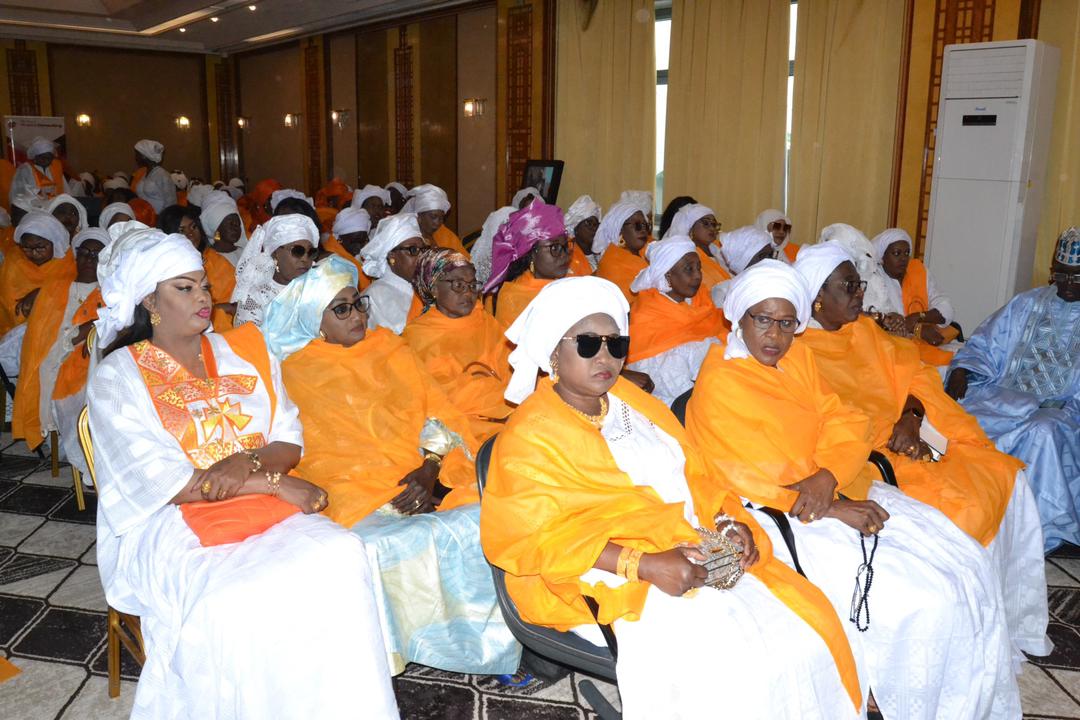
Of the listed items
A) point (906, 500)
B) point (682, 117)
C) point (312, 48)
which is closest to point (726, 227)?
point (682, 117)

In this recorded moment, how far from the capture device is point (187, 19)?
13844 millimetres

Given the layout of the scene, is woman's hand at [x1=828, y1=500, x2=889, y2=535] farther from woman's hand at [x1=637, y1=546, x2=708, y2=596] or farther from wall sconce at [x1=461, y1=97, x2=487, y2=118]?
wall sconce at [x1=461, y1=97, x2=487, y2=118]

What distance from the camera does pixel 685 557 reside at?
222 cm

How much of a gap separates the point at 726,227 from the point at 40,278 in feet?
20.7

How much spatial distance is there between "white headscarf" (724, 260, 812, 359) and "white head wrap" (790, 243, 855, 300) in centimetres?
42

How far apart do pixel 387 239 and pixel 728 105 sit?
5.26 m

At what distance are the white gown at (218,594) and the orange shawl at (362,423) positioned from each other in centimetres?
39

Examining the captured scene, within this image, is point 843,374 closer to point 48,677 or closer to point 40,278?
point 48,677

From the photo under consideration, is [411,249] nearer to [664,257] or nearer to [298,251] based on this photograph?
[298,251]

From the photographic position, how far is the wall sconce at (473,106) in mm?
12156

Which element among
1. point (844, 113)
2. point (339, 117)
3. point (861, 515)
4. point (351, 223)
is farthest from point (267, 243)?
point (339, 117)

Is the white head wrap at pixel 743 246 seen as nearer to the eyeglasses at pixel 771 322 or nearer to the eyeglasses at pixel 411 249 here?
the eyeglasses at pixel 411 249

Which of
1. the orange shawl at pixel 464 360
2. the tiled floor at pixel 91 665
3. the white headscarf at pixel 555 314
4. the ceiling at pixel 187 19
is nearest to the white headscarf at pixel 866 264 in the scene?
the tiled floor at pixel 91 665

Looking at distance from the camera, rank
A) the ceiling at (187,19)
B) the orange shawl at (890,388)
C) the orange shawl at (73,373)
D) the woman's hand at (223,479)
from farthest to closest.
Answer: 1. the ceiling at (187,19)
2. the orange shawl at (73,373)
3. the orange shawl at (890,388)
4. the woman's hand at (223,479)
